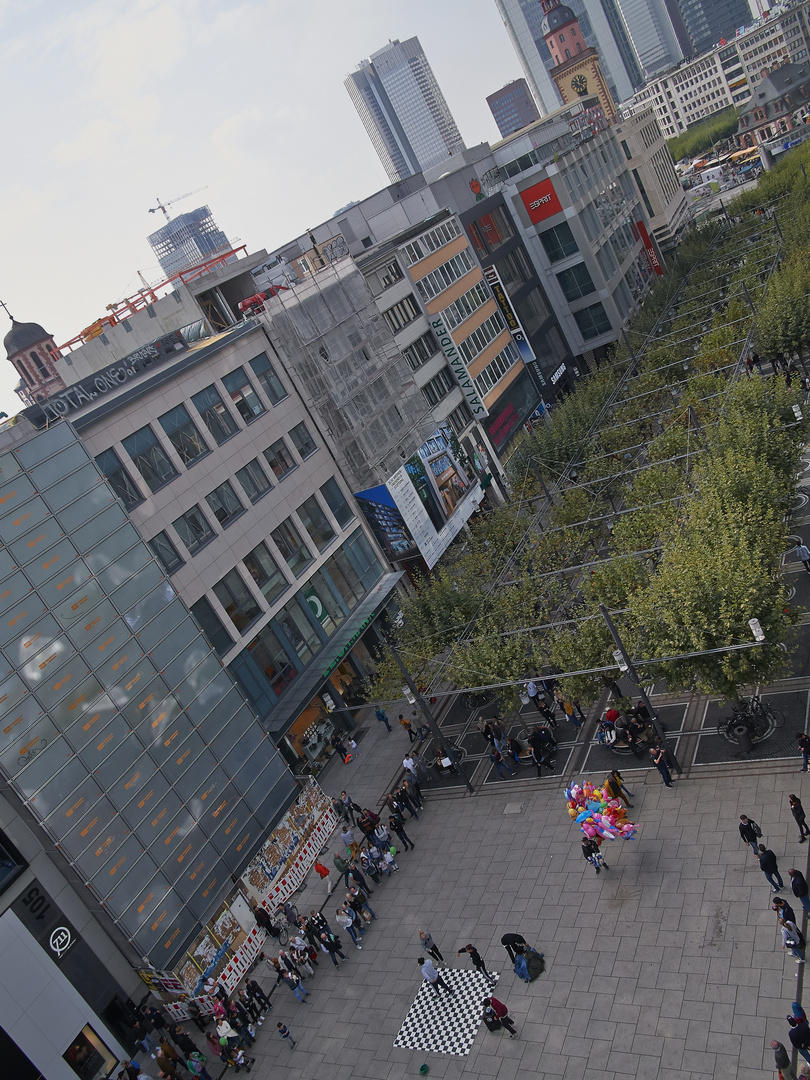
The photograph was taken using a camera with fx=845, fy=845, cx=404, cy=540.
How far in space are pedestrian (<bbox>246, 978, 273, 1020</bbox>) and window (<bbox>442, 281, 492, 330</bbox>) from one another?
1690 inches

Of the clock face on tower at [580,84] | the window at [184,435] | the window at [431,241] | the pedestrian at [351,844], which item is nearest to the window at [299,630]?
the window at [184,435]

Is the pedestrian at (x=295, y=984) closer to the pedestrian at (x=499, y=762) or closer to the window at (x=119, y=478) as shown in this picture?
the pedestrian at (x=499, y=762)

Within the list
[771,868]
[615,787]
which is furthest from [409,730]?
[771,868]

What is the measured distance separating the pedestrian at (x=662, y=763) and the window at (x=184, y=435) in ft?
73.6

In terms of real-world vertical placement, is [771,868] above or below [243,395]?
below

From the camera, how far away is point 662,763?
25.6 meters

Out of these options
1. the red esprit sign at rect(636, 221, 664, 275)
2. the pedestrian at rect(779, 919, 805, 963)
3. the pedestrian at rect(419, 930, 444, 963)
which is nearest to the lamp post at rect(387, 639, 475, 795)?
the pedestrian at rect(419, 930, 444, 963)

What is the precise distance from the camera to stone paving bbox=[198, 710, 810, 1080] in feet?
61.3

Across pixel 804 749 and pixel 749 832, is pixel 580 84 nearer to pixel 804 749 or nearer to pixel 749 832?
pixel 804 749

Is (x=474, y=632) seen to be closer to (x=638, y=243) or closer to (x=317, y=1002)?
(x=317, y=1002)

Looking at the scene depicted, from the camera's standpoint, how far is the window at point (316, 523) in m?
42.2

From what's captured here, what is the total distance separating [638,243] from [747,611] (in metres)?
74.6

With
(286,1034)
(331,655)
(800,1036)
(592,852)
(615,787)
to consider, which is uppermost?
(331,655)

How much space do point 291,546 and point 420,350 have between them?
20.0 m
